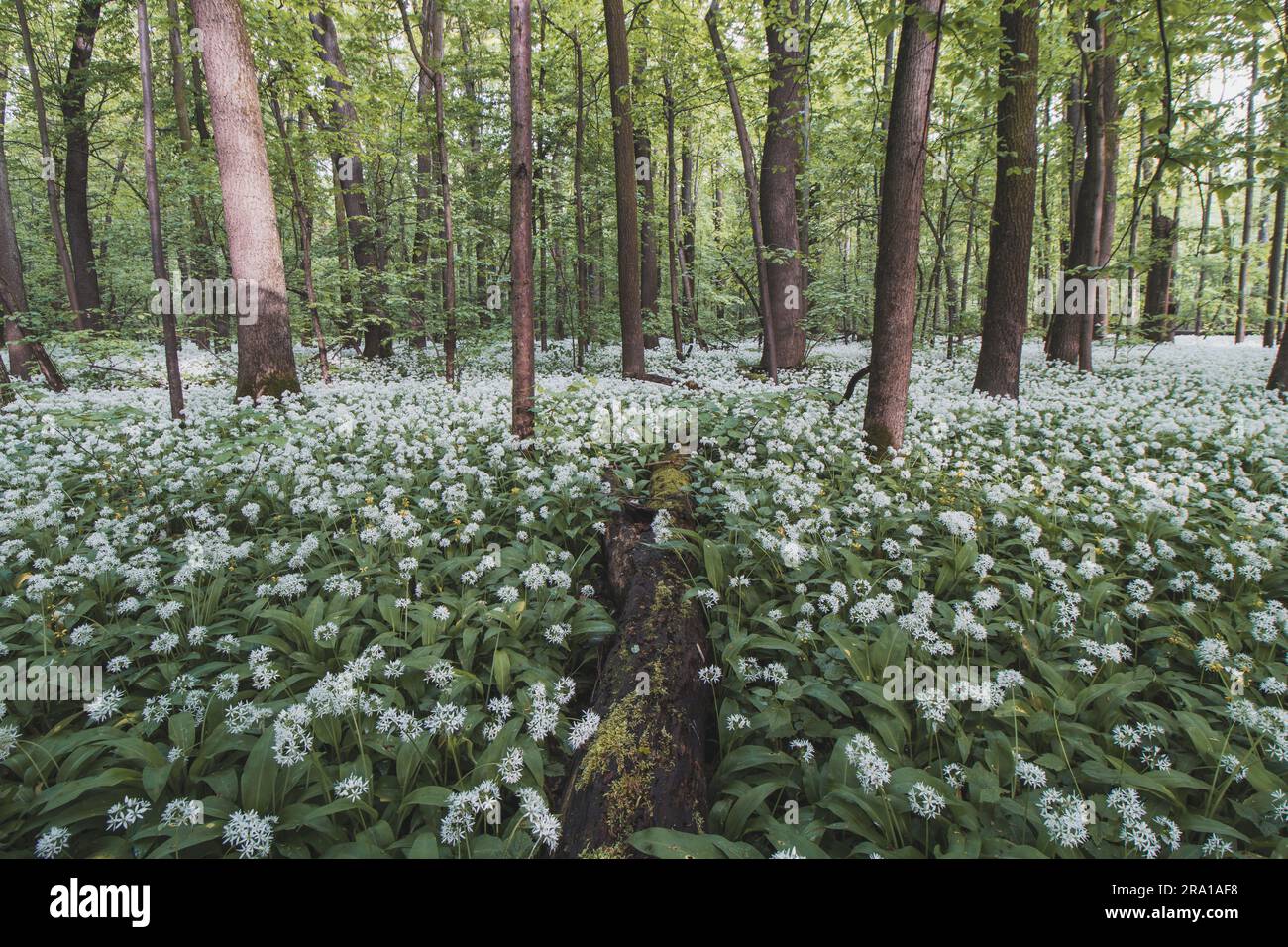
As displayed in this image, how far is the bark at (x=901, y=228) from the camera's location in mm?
4855

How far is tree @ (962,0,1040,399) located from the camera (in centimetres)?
756

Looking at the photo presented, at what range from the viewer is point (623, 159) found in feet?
32.9

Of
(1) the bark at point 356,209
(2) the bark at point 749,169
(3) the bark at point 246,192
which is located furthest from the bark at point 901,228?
(1) the bark at point 356,209

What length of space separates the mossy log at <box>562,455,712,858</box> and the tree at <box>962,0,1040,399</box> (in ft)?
24.9

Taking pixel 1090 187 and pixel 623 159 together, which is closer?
pixel 623 159

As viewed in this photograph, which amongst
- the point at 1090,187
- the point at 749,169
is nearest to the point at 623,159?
the point at 749,169

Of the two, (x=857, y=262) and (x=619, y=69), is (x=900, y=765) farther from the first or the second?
A: (x=857, y=262)

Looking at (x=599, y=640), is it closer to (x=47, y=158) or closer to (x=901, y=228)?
(x=901, y=228)

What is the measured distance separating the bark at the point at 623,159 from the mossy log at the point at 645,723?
7718 millimetres

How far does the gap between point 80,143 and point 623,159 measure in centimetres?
1354

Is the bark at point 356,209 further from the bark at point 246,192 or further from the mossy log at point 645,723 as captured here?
the mossy log at point 645,723

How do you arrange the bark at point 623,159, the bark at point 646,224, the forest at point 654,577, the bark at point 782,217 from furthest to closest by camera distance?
the bark at point 646,224 → the bark at point 782,217 → the bark at point 623,159 → the forest at point 654,577
